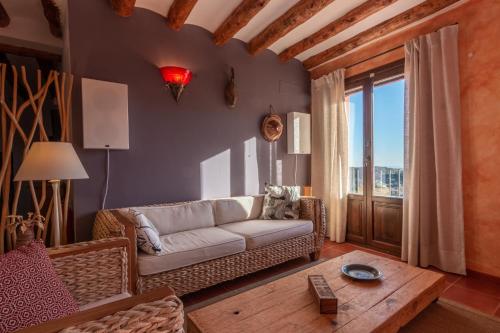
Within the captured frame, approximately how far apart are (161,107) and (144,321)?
2.43 metres

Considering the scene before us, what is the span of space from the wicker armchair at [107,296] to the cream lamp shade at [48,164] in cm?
50

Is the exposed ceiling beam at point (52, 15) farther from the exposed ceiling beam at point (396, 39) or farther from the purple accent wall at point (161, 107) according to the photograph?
the exposed ceiling beam at point (396, 39)

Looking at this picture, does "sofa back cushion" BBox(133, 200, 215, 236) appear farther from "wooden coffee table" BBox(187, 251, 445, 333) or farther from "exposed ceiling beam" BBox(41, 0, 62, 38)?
"exposed ceiling beam" BBox(41, 0, 62, 38)

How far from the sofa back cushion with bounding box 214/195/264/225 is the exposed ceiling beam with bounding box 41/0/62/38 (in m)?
2.51

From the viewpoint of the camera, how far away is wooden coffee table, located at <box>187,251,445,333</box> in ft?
3.93

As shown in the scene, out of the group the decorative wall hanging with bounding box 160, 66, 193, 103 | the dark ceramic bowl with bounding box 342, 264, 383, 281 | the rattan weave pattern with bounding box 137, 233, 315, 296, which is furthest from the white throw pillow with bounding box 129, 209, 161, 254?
the decorative wall hanging with bounding box 160, 66, 193, 103

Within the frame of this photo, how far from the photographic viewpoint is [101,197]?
246 centimetres

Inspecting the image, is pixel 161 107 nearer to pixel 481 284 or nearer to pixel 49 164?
pixel 49 164

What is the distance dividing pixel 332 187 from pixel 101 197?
2.88 m

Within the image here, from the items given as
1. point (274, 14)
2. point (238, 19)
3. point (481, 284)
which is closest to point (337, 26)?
point (274, 14)

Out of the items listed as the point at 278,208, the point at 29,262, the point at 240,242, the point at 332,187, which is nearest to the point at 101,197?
the point at 240,242

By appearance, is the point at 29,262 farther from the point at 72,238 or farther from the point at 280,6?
the point at 280,6

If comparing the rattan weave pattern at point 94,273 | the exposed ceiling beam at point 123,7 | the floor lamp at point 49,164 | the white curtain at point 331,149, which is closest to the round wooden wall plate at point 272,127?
the white curtain at point 331,149

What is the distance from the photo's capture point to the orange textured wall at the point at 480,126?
2340mm
